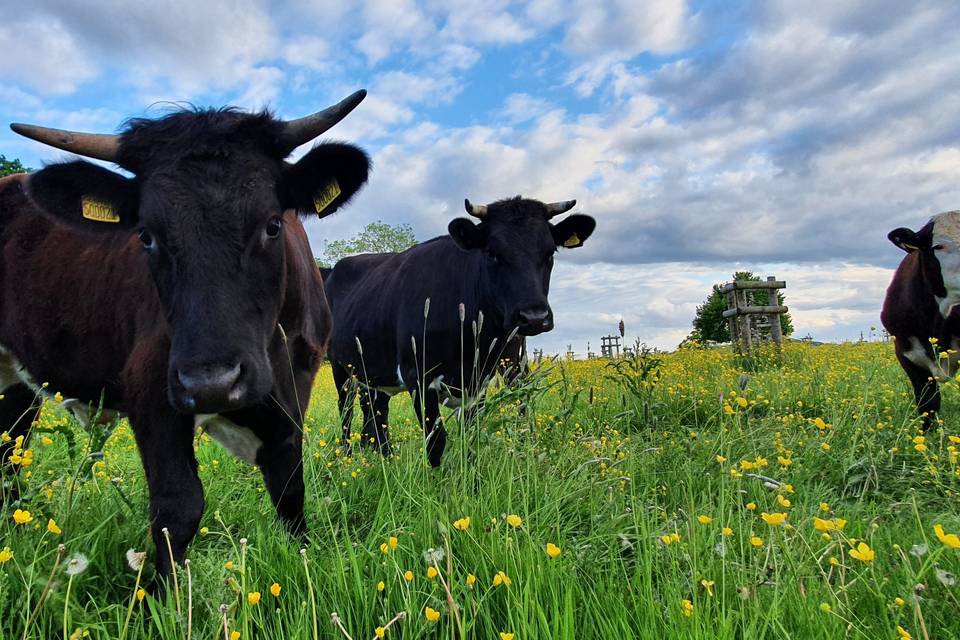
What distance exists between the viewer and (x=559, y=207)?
7461 millimetres

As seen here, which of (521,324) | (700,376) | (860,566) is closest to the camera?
(860,566)

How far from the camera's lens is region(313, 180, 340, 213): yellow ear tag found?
3620 millimetres

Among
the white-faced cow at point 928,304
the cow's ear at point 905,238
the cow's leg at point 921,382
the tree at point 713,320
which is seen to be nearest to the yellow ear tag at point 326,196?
the cow's leg at point 921,382

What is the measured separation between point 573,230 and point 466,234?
4.50 feet

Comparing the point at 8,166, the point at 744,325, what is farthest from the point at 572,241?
the point at 8,166

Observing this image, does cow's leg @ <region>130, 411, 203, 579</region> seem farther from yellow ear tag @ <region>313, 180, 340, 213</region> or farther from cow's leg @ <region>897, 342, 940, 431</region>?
cow's leg @ <region>897, 342, 940, 431</region>

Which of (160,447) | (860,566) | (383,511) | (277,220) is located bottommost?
(860,566)

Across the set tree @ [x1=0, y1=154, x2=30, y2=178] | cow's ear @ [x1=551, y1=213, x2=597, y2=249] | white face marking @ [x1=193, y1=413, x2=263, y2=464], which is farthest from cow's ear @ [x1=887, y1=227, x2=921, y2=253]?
tree @ [x1=0, y1=154, x2=30, y2=178]

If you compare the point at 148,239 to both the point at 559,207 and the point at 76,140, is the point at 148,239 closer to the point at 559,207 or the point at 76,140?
the point at 76,140

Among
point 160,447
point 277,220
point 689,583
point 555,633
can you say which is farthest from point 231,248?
point 689,583

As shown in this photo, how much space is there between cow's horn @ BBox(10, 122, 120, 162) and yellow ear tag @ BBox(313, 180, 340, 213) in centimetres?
102

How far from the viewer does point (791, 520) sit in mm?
3484

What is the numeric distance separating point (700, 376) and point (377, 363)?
4.38m

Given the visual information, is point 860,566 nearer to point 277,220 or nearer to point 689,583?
point 689,583
